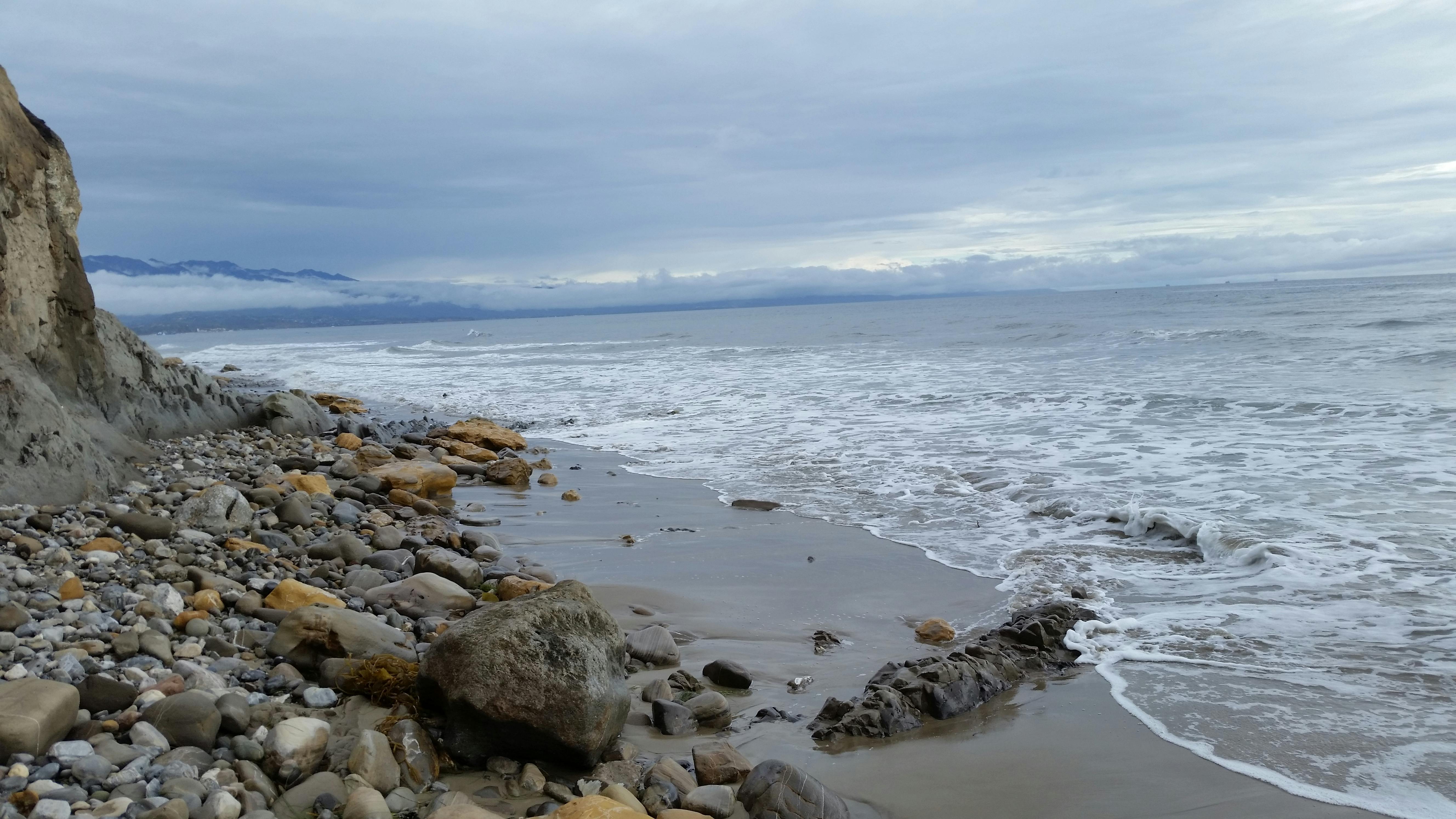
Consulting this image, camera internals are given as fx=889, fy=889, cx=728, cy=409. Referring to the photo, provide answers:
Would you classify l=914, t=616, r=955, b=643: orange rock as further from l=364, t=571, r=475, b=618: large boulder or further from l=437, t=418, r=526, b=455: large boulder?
l=437, t=418, r=526, b=455: large boulder

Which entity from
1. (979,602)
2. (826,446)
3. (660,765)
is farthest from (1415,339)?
(660,765)

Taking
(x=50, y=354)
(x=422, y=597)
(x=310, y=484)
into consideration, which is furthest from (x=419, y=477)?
(x=422, y=597)

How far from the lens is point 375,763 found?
3.19 metres

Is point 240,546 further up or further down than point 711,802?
further up

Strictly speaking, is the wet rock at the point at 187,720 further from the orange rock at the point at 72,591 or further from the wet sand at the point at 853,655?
the wet sand at the point at 853,655

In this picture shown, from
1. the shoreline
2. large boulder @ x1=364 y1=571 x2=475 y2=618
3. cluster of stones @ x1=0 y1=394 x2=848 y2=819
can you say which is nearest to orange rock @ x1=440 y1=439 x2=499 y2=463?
the shoreline

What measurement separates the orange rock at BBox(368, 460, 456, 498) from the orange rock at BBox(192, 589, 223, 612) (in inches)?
172

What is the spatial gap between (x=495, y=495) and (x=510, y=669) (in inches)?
260

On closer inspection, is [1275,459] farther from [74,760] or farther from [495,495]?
[74,760]

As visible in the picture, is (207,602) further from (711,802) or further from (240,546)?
(711,802)

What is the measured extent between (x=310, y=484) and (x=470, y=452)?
13.3 ft

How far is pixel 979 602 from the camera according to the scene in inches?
233

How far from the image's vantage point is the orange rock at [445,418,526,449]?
12820 mm

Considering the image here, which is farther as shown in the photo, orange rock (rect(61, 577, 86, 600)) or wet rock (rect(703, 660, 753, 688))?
wet rock (rect(703, 660, 753, 688))
